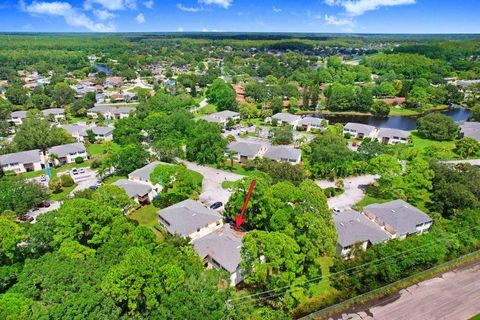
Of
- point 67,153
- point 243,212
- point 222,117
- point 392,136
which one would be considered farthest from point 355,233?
point 222,117

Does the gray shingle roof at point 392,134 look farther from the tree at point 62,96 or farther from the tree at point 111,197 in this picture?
the tree at point 62,96

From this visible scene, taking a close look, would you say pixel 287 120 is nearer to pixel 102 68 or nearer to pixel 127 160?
pixel 127 160

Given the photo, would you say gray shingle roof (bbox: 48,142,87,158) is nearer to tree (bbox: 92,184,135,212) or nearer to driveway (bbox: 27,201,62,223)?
driveway (bbox: 27,201,62,223)

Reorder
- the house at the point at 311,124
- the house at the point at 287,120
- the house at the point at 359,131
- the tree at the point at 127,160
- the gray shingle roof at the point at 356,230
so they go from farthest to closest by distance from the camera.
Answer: the house at the point at 287,120 < the house at the point at 311,124 < the house at the point at 359,131 < the tree at the point at 127,160 < the gray shingle roof at the point at 356,230

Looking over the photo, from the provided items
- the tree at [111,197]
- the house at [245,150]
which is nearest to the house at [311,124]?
the house at [245,150]

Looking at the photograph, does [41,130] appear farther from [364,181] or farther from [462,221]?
[462,221]

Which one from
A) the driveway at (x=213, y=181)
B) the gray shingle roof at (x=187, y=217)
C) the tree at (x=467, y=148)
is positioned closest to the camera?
the gray shingle roof at (x=187, y=217)

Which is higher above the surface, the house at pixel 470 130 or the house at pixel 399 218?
the house at pixel 470 130

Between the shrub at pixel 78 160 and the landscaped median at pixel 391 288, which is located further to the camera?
the shrub at pixel 78 160
